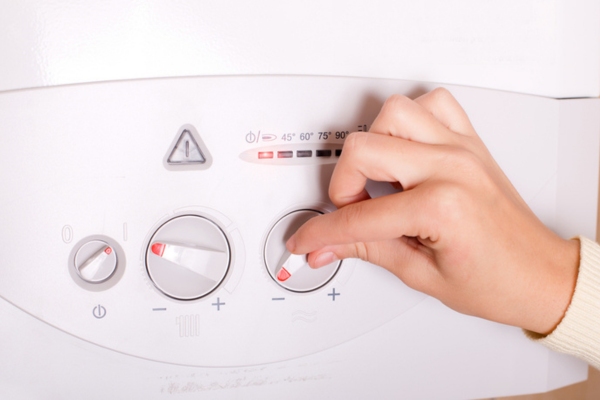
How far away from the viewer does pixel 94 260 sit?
15.8 inches

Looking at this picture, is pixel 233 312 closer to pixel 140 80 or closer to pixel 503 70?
pixel 140 80

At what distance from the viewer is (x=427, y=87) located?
44 cm

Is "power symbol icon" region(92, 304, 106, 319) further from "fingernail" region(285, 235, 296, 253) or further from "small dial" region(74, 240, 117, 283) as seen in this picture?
"fingernail" region(285, 235, 296, 253)

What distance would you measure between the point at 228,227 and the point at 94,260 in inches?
3.8

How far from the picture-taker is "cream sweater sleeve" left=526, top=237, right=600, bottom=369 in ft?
1.45

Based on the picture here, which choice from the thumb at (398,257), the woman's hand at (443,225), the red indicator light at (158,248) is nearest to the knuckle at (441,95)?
the woman's hand at (443,225)

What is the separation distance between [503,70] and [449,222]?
16cm

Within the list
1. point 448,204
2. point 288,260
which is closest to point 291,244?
point 288,260

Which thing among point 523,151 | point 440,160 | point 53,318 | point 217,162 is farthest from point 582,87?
point 53,318

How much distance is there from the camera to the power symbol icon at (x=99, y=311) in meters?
0.41

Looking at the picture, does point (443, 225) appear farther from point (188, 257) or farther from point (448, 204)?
point (188, 257)

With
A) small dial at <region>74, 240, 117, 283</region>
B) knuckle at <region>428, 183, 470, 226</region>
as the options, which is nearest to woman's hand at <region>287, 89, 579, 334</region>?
knuckle at <region>428, 183, 470, 226</region>

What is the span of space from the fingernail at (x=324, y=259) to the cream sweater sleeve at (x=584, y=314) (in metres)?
0.19

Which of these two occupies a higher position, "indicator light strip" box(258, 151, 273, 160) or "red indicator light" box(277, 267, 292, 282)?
"indicator light strip" box(258, 151, 273, 160)
